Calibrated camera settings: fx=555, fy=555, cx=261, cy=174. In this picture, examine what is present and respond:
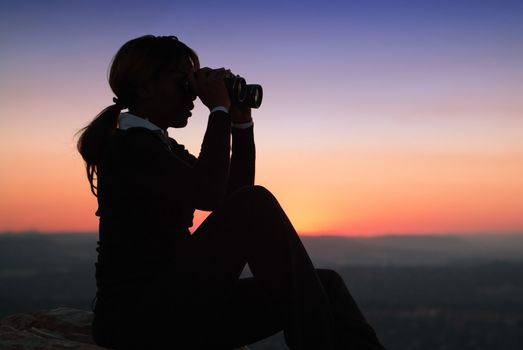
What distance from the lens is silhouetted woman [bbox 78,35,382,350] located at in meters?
1.79

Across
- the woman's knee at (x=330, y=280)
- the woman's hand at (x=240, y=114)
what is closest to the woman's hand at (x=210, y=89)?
the woman's hand at (x=240, y=114)

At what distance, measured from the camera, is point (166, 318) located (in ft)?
5.95

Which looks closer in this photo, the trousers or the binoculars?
the trousers

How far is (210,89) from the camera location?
2.19 m

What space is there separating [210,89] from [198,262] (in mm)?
734

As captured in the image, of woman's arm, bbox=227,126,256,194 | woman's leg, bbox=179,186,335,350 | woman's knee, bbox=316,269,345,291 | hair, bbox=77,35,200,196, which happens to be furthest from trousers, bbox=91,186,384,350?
woman's arm, bbox=227,126,256,194

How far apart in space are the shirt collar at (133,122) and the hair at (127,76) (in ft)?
0.30

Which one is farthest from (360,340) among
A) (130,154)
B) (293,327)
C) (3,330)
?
(3,330)

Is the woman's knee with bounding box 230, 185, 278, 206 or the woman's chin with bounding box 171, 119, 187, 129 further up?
the woman's chin with bounding box 171, 119, 187, 129

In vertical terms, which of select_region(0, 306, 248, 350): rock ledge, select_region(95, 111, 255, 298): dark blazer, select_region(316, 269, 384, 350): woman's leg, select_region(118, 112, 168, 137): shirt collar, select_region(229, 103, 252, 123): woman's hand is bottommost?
select_region(0, 306, 248, 350): rock ledge

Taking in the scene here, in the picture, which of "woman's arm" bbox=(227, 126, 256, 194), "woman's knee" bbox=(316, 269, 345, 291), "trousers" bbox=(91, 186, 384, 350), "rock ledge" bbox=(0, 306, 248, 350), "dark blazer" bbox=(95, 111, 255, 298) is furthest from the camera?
"woman's arm" bbox=(227, 126, 256, 194)

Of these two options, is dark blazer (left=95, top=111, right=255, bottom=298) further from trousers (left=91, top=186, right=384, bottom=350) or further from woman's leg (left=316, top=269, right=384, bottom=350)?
woman's leg (left=316, top=269, right=384, bottom=350)

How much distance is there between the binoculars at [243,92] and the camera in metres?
2.36

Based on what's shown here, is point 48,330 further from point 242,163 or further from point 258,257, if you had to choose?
point 258,257
